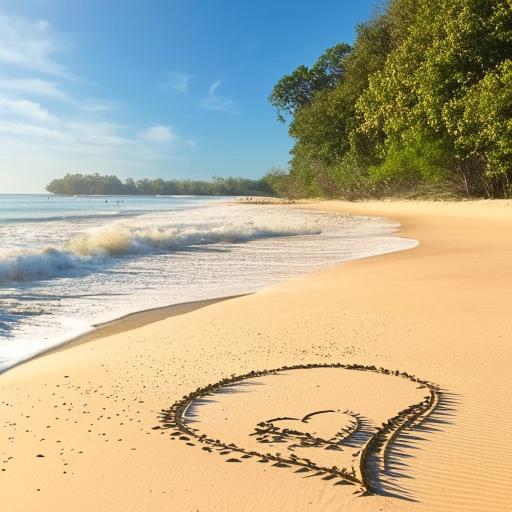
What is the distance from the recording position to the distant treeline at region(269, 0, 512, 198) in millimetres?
26484

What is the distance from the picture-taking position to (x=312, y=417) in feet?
10.0

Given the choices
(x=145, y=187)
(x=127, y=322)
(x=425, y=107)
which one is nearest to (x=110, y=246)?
(x=127, y=322)

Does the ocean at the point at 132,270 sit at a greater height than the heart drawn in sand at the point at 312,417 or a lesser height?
greater

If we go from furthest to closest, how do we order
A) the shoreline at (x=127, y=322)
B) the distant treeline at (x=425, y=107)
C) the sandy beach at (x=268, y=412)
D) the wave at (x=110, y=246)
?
the distant treeline at (x=425, y=107) < the wave at (x=110, y=246) < the shoreline at (x=127, y=322) < the sandy beach at (x=268, y=412)

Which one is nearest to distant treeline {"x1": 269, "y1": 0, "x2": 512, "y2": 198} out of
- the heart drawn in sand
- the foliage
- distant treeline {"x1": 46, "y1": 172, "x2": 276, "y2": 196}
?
the foliage

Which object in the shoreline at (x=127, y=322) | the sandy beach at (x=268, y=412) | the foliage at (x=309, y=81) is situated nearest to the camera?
the sandy beach at (x=268, y=412)

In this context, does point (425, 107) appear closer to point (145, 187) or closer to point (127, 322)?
point (127, 322)

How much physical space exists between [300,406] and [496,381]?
139 cm

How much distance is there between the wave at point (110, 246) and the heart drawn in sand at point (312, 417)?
276 inches

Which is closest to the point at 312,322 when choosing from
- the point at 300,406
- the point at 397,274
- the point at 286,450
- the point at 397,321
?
the point at 397,321

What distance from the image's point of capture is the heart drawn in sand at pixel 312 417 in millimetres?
2539

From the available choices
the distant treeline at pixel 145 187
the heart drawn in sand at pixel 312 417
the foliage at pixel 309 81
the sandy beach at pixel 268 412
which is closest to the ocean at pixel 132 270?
the sandy beach at pixel 268 412

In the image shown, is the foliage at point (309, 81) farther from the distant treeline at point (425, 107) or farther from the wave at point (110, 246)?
the wave at point (110, 246)

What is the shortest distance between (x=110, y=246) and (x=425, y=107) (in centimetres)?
2155
